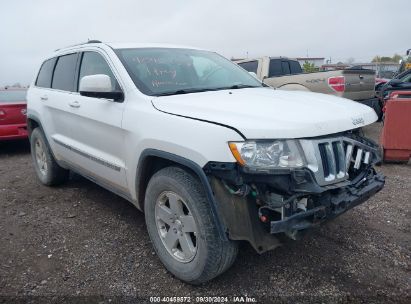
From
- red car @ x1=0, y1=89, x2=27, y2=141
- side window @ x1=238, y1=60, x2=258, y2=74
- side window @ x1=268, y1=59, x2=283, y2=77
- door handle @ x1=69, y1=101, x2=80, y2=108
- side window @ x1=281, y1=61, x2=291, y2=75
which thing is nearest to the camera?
door handle @ x1=69, y1=101, x2=80, y2=108

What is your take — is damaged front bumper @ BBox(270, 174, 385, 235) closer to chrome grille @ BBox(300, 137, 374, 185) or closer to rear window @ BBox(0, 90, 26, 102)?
chrome grille @ BBox(300, 137, 374, 185)

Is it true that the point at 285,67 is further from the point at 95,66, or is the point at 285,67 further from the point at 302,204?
the point at 302,204

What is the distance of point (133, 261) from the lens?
10.7 ft

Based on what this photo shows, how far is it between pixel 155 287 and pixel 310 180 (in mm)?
1434

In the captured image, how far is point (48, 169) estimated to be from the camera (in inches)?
200

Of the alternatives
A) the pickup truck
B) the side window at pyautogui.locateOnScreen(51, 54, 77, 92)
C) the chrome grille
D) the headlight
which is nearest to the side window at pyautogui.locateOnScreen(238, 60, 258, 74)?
the pickup truck

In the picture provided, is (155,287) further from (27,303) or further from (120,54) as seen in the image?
(120,54)

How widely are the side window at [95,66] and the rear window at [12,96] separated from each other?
4574mm

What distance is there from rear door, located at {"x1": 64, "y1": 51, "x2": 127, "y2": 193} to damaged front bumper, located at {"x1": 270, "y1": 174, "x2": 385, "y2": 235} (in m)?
1.59

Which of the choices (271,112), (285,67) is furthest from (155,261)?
(285,67)

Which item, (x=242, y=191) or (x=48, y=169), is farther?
(x=48, y=169)

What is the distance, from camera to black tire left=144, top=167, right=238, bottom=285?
2.53 meters

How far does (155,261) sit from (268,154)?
1519 mm

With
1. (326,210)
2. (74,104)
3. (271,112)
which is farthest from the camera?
(74,104)
